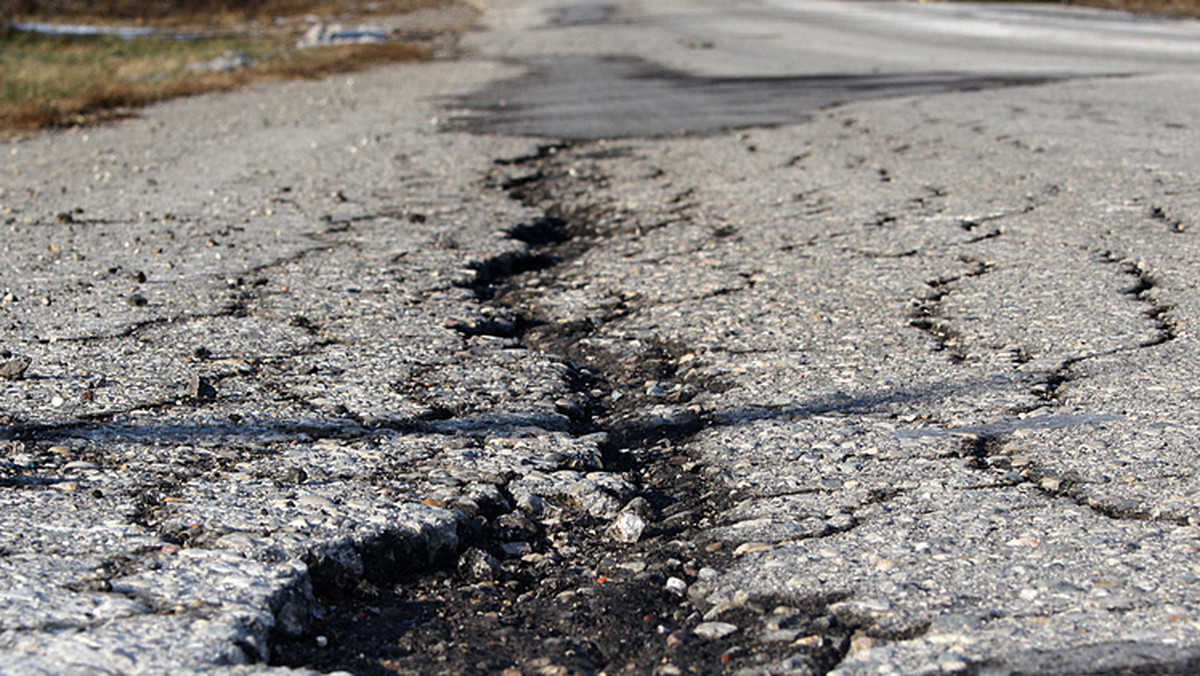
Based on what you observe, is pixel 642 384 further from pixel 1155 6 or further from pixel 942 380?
pixel 1155 6

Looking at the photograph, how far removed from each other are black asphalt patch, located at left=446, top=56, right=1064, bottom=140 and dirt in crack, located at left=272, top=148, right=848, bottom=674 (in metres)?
4.69

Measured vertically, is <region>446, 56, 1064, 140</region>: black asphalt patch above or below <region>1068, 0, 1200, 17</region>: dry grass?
below

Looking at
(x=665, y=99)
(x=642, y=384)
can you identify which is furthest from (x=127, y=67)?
(x=642, y=384)

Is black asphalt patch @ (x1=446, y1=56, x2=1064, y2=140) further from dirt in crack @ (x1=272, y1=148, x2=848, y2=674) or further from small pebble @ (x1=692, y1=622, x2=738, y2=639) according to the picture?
small pebble @ (x1=692, y1=622, x2=738, y2=639)

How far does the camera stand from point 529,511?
219 cm

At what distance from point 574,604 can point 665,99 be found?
22.4ft

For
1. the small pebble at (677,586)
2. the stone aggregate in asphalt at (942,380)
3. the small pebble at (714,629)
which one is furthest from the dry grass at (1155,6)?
the small pebble at (714,629)

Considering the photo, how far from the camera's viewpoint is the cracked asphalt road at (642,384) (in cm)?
175

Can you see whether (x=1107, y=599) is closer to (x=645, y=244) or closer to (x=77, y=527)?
(x=77, y=527)

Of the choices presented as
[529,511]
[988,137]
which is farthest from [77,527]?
[988,137]

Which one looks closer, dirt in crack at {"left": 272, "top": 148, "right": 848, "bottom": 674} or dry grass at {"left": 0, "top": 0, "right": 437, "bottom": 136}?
dirt in crack at {"left": 272, "top": 148, "right": 848, "bottom": 674}

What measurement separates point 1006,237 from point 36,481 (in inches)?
133

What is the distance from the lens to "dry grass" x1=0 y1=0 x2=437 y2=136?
8711 mm

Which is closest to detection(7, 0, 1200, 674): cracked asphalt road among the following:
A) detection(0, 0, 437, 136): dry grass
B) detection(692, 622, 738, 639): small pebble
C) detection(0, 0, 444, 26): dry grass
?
detection(692, 622, 738, 639): small pebble
